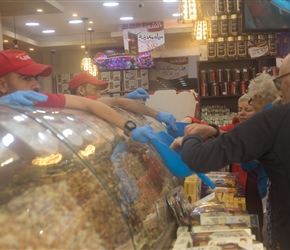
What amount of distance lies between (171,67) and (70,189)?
1296 cm

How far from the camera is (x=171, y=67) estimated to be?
14.0 m

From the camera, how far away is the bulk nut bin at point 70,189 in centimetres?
114

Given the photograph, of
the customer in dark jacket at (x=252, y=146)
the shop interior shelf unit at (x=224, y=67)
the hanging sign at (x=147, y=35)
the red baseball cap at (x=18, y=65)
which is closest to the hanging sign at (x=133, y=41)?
the hanging sign at (x=147, y=35)

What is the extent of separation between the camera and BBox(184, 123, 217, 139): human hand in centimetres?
182

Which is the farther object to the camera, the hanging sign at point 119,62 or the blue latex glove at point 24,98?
the hanging sign at point 119,62

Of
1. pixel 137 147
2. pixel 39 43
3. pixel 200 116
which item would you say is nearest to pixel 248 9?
pixel 200 116

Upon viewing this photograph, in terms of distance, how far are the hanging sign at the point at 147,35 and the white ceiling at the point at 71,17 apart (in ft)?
0.56

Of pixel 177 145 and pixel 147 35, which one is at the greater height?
pixel 147 35

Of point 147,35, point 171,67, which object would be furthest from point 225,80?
point 171,67

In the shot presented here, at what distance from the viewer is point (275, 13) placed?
265 inches

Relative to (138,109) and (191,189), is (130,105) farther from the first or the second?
(191,189)

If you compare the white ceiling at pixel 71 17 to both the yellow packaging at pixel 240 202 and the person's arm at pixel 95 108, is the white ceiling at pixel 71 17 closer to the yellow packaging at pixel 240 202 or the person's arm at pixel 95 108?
the person's arm at pixel 95 108

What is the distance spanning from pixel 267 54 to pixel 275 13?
0.79m

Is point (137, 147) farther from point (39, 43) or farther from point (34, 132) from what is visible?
point (39, 43)
